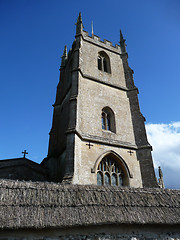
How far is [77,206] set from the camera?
179 inches

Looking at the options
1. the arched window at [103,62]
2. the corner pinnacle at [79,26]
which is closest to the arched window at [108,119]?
the arched window at [103,62]

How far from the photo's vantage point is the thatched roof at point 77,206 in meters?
4.05

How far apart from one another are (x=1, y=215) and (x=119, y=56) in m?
17.4

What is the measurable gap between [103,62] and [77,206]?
49.3 feet

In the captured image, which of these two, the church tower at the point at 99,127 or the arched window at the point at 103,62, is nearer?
the church tower at the point at 99,127

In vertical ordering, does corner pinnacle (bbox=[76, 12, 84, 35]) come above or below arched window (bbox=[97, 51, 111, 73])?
above

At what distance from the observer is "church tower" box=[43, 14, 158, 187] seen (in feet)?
34.3

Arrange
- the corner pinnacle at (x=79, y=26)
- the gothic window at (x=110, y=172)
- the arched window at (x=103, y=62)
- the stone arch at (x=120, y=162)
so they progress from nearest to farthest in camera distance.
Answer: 1. the gothic window at (x=110, y=172)
2. the stone arch at (x=120, y=162)
3. the arched window at (x=103, y=62)
4. the corner pinnacle at (x=79, y=26)

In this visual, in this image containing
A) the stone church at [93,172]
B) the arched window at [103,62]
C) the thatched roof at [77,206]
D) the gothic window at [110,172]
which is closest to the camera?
the thatched roof at [77,206]

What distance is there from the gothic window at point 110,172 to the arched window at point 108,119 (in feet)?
7.67

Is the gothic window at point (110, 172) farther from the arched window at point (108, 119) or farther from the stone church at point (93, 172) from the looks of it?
the arched window at point (108, 119)

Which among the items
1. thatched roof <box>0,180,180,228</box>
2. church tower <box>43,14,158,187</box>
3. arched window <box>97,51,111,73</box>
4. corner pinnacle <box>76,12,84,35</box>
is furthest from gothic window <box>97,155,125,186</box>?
corner pinnacle <box>76,12,84,35</box>

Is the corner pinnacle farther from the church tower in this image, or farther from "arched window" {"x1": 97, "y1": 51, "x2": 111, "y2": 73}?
"arched window" {"x1": 97, "y1": 51, "x2": 111, "y2": 73}

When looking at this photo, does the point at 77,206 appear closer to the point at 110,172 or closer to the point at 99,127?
the point at 110,172
